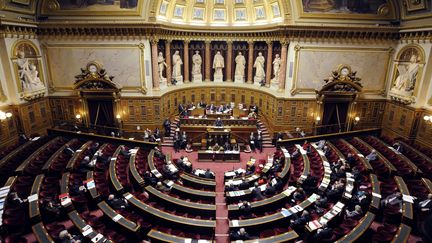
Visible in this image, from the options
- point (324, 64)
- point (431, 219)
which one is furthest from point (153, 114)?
point (431, 219)

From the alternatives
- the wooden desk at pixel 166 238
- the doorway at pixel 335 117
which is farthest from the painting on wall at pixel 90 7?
the doorway at pixel 335 117

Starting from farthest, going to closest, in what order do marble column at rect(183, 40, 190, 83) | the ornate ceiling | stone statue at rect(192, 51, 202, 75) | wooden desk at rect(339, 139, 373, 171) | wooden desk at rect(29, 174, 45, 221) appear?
stone statue at rect(192, 51, 202, 75) < marble column at rect(183, 40, 190, 83) < the ornate ceiling < wooden desk at rect(339, 139, 373, 171) < wooden desk at rect(29, 174, 45, 221)

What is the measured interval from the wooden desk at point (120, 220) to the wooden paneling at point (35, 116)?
13.0m

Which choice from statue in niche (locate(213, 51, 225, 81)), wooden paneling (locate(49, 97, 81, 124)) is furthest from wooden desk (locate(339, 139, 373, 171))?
wooden paneling (locate(49, 97, 81, 124))

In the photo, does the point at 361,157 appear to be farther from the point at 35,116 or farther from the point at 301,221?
the point at 35,116

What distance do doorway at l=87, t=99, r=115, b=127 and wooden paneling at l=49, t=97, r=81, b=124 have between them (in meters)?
1.13

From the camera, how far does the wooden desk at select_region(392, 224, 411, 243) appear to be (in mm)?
9133

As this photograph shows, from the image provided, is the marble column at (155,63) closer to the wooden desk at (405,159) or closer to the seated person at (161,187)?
the seated person at (161,187)

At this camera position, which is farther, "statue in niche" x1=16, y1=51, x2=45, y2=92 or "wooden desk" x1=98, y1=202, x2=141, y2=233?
"statue in niche" x1=16, y1=51, x2=45, y2=92

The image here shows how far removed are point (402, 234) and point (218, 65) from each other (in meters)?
22.0

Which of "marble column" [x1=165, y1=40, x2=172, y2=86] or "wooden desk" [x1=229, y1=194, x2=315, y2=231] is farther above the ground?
"marble column" [x1=165, y1=40, x2=172, y2=86]

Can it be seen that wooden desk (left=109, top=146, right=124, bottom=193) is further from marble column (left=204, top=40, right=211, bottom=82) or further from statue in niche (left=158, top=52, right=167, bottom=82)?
marble column (left=204, top=40, right=211, bottom=82)

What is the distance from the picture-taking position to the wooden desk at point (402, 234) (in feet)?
30.0

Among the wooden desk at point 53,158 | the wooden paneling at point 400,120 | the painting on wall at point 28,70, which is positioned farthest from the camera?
Answer: the wooden paneling at point 400,120
